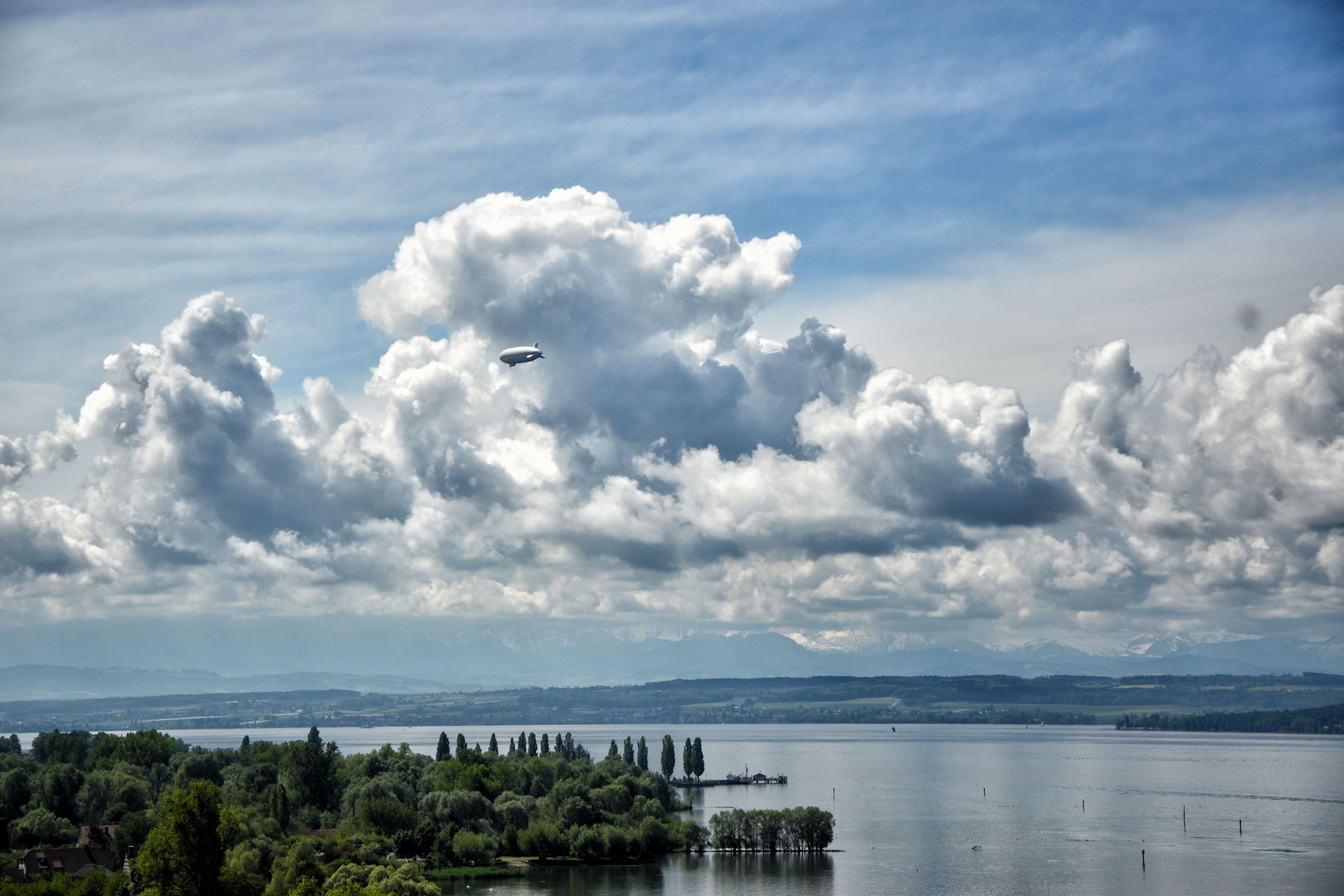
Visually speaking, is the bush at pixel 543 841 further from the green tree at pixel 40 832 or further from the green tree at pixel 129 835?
the green tree at pixel 40 832

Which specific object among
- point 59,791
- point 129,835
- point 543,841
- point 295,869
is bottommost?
point 543,841

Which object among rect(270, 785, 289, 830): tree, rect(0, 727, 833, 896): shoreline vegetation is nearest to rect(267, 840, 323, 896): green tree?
rect(0, 727, 833, 896): shoreline vegetation

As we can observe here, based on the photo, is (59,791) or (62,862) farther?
(59,791)

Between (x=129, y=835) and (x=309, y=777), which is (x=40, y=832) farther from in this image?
(x=309, y=777)

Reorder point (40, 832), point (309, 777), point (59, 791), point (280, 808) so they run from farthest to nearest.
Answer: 1. point (309, 777)
2. point (59, 791)
3. point (280, 808)
4. point (40, 832)

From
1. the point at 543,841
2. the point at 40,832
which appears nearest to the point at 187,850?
the point at 40,832

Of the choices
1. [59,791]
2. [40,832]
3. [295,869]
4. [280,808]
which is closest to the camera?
[295,869]

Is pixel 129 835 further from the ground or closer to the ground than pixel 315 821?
further from the ground
